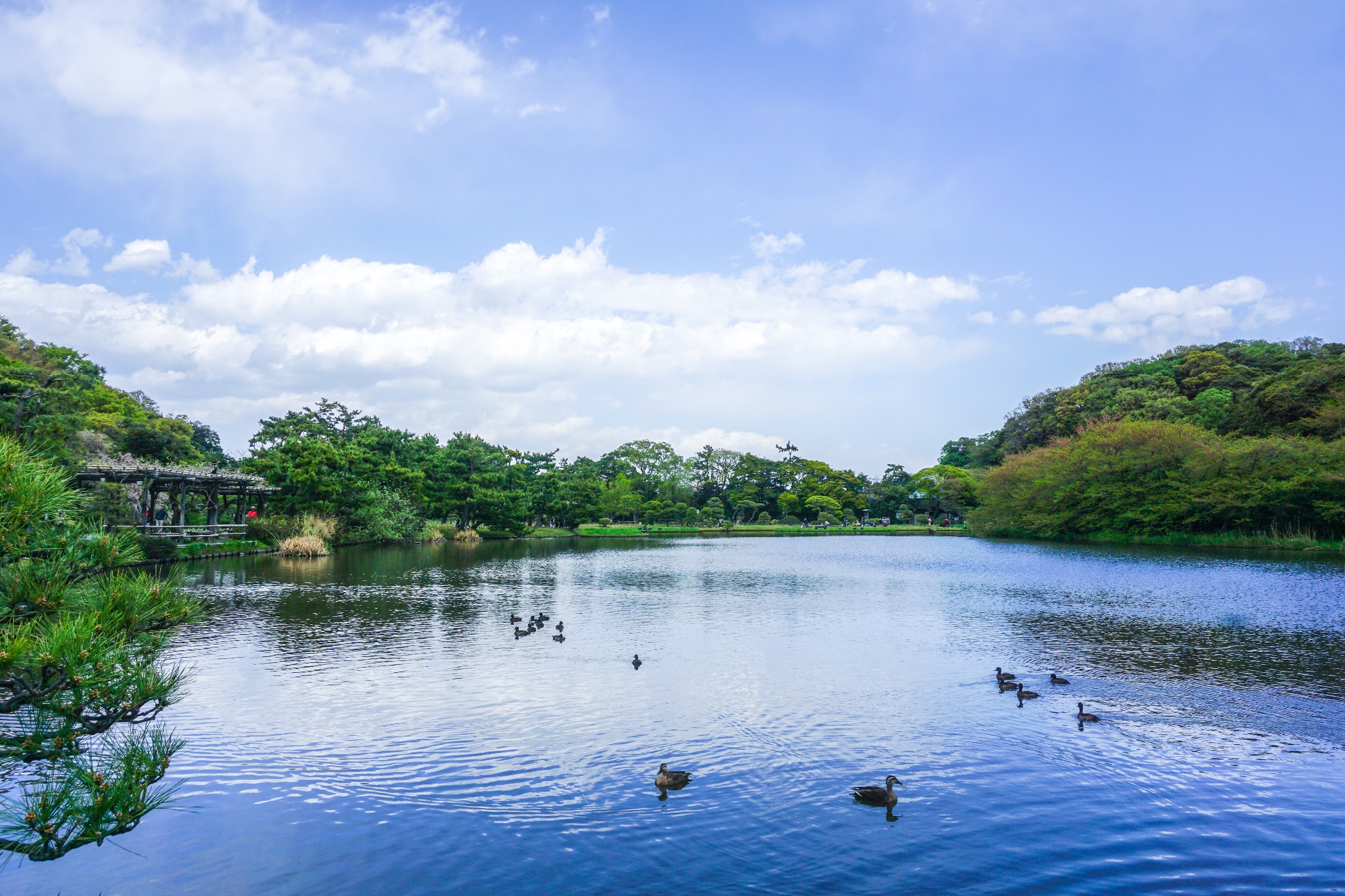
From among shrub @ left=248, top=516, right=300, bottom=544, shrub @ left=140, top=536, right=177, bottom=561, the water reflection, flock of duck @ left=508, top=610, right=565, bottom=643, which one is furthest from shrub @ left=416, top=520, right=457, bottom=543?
the water reflection

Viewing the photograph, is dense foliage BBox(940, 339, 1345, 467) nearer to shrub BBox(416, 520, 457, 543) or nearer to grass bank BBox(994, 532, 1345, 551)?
grass bank BBox(994, 532, 1345, 551)

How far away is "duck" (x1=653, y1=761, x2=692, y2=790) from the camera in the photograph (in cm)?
677

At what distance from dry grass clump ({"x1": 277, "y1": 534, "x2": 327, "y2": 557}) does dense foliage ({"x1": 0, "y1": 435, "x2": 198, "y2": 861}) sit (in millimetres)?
31425

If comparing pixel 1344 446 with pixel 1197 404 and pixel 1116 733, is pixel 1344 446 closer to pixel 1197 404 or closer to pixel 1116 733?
pixel 1197 404

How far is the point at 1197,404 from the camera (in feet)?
161

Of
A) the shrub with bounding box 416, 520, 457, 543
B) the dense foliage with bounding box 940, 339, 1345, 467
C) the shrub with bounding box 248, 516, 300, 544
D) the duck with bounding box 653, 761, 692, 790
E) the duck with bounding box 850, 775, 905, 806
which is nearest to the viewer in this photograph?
the duck with bounding box 850, 775, 905, 806

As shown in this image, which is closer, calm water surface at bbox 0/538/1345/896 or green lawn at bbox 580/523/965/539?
calm water surface at bbox 0/538/1345/896

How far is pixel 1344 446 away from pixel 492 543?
4544 cm

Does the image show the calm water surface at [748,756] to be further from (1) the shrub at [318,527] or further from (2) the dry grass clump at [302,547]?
(1) the shrub at [318,527]

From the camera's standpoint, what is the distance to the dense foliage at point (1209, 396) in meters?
38.8

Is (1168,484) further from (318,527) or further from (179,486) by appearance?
(179,486)

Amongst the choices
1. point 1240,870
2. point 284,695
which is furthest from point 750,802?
point 284,695

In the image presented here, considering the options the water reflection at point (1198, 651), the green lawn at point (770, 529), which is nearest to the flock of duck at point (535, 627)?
the water reflection at point (1198, 651)

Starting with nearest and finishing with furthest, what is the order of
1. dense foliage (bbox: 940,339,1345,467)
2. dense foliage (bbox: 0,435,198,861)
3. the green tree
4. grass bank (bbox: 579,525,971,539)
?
dense foliage (bbox: 0,435,198,861) < dense foliage (bbox: 940,339,1345,467) < grass bank (bbox: 579,525,971,539) < the green tree
